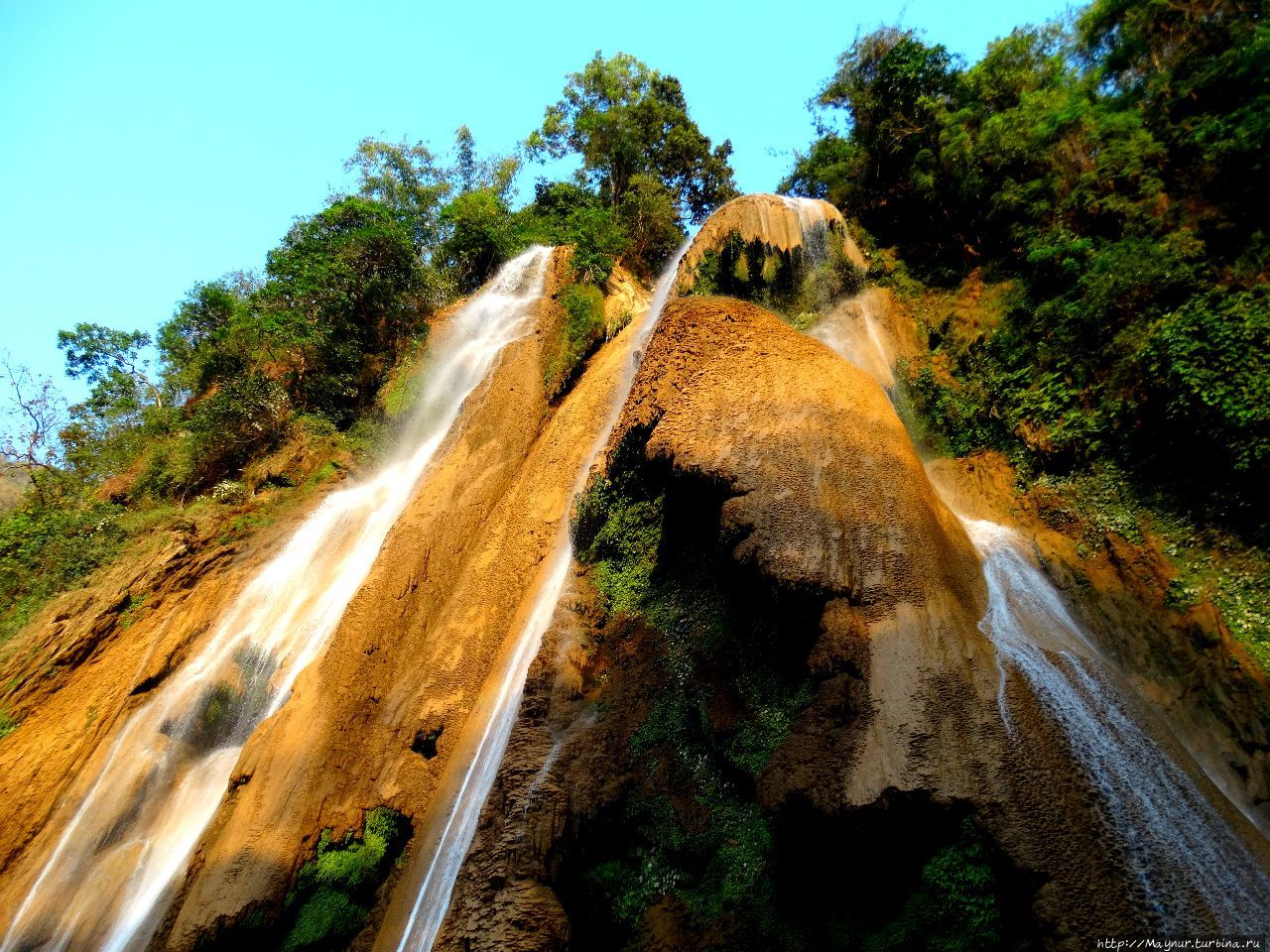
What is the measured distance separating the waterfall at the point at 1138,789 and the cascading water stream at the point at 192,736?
485 inches

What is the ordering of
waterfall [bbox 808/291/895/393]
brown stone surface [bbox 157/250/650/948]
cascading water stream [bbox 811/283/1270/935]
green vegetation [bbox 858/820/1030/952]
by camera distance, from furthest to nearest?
waterfall [bbox 808/291/895/393] < brown stone surface [bbox 157/250/650/948] < green vegetation [bbox 858/820/1030/952] < cascading water stream [bbox 811/283/1270/935]

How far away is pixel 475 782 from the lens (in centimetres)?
846

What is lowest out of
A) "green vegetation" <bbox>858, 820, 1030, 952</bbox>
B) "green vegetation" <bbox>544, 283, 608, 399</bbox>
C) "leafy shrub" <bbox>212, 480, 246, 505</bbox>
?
"green vegetation" <bbox>858, 820, 1030, 952</bbox>

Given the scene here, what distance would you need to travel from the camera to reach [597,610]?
995 cm

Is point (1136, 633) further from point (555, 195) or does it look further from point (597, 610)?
point (555, 195)

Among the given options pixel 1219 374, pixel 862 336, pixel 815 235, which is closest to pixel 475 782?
pixel 1219 374

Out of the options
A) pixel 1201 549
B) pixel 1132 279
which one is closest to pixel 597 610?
pixel 1201 549

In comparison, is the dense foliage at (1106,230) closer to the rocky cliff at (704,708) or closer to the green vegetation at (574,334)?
the rocky cliff at (704,708)

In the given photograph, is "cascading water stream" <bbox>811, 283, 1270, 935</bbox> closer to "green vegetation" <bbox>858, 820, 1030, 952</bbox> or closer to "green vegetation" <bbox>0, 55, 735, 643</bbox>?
"green vegetation" <bbox>858, 820, 1030, 952</bbox>

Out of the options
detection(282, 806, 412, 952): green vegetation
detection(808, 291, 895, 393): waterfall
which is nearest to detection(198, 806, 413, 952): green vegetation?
detection(282, 806, 412, 952): green vegetation

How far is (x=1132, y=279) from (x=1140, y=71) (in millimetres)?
8976

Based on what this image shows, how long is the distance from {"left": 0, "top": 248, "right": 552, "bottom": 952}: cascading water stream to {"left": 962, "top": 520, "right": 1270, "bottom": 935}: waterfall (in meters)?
12.3

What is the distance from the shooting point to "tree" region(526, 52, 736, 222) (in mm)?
25828

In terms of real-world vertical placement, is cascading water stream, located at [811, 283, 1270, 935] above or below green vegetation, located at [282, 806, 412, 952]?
above
